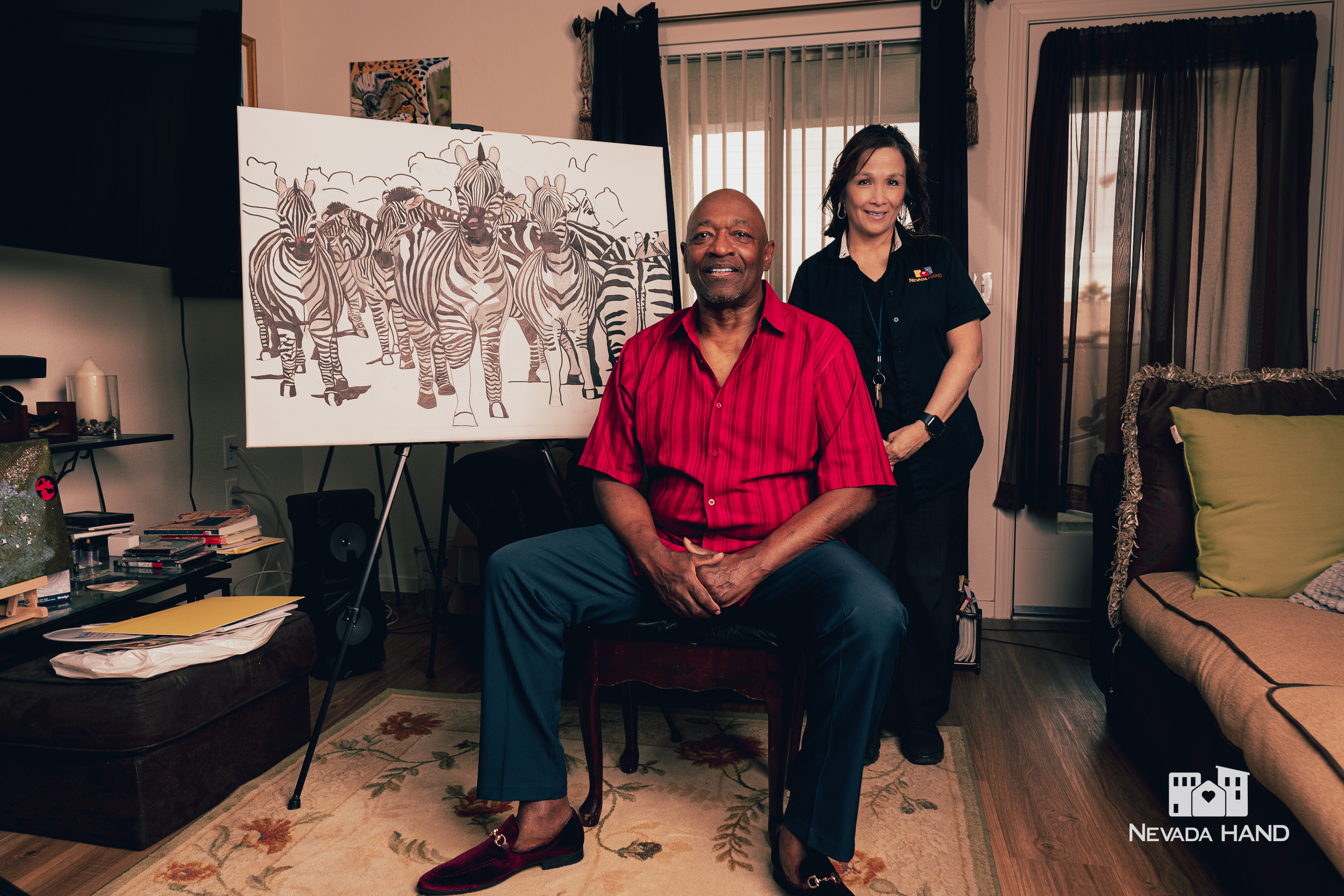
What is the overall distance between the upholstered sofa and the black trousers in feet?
1.28

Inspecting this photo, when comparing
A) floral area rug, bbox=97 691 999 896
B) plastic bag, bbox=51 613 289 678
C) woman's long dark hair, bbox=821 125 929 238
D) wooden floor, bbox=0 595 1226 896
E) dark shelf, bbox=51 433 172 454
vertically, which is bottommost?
floral area rug, bbox=97 691 999 896

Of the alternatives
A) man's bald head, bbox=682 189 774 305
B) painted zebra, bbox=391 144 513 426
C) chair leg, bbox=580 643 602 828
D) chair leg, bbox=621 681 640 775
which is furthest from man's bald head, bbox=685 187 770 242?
chair leg, bbox=621 681 640 775

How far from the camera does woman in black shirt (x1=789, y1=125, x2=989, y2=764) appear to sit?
74.6 inches

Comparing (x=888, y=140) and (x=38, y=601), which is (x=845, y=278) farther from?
(x=38, y=601)

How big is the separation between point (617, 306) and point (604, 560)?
811 mm

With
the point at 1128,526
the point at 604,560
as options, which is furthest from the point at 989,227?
the point at 604,560

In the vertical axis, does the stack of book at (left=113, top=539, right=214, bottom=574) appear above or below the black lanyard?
below

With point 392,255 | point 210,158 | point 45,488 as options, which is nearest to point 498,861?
point 45,488

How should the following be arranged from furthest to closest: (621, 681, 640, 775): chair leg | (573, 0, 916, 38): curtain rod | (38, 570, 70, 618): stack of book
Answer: (573, 0, 916, 38): curtain rod, (621, 681, 640, 775): chair leg, (38, 570, 70, 618): stack of book

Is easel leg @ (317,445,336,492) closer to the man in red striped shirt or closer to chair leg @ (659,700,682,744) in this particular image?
the man in red striped shirt

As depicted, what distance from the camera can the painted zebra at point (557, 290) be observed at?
6.62 feet

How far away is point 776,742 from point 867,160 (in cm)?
134

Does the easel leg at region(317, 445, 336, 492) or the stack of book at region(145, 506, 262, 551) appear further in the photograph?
the easel leg at region(317, 445, 336, 492)

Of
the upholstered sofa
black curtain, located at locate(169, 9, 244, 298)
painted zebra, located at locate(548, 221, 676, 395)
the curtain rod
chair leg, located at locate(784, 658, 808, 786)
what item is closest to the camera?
the upholstered sofa
